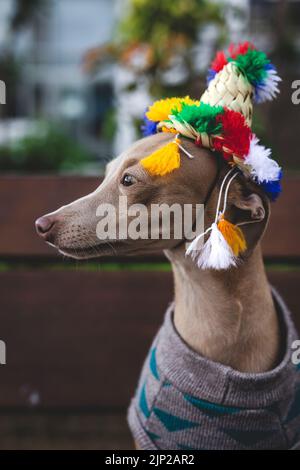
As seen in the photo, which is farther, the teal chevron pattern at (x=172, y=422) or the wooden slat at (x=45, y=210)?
the wooden slat at (x=45, y=210)

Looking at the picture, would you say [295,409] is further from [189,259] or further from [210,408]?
[189,259]

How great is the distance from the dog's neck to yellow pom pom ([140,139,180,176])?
0.20m

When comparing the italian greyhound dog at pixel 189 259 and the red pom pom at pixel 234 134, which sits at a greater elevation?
the red pom pom at pixel 234 134

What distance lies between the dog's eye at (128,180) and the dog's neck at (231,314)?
187 millimetres

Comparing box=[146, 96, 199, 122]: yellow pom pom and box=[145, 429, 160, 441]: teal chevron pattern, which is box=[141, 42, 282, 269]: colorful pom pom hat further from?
box=[145, 429, 160, 441]: teal chevron pattern

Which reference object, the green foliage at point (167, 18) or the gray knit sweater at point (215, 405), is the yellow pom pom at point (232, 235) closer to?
the gray knit sweater at point (215, 405)

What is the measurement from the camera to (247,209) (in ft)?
4.25

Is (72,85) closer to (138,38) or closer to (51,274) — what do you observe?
(138,38)

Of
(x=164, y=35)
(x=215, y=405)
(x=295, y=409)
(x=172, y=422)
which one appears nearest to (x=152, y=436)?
(x=172, y=422)

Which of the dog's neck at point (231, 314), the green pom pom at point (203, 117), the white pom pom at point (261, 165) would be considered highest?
the green pom pom at point (203, 117)

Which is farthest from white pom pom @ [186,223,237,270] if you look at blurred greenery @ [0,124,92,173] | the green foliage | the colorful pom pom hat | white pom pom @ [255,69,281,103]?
blurred greenery @ [0,124,92,173]

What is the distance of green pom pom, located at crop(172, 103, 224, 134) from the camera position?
1282 millimetres

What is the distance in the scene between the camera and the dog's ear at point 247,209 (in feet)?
4.27

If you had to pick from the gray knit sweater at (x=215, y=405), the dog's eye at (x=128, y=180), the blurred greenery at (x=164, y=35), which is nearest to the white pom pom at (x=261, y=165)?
the dog's eye at (x=128, y=180)
